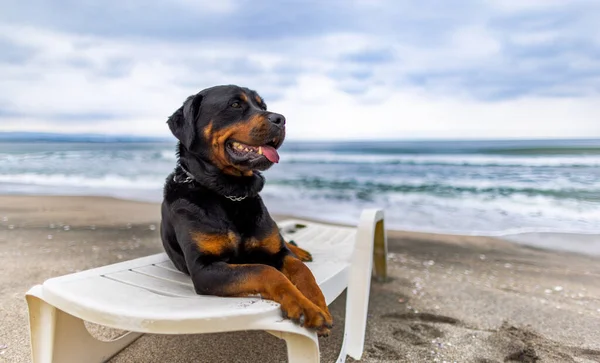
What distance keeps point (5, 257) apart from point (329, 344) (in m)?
4.27

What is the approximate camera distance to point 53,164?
2062cm

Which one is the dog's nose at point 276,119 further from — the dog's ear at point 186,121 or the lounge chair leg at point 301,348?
the lounge chair leg at point 301,348

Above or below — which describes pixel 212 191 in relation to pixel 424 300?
above

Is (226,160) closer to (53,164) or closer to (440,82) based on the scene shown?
(53,164)

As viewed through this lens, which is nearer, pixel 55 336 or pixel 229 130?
pixel 55 336

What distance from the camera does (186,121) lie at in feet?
8.53

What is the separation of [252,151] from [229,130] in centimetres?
18

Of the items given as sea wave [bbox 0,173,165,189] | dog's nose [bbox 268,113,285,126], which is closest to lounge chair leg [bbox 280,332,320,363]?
dog's nose [bbox 268,113,285,126]

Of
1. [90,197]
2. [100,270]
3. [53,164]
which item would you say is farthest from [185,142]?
[53,164]

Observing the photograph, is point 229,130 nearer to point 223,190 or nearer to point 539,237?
point 223,190

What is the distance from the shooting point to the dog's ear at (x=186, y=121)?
2.56 m

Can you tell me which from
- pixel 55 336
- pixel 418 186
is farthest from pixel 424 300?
pixel 418 186

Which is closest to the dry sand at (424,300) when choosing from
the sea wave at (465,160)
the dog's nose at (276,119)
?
the dog's nose at (276,119)

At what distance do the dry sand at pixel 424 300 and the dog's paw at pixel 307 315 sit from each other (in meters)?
1.20
